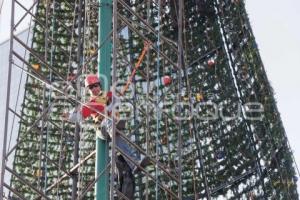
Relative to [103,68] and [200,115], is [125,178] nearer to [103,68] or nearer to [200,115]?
[103,68]

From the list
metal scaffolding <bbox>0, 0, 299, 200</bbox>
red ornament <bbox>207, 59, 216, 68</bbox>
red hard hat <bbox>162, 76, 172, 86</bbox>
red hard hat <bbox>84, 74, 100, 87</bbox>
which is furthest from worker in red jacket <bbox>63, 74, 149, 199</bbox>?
red ornament <bbox>207, 59, 216, 68</bbox>

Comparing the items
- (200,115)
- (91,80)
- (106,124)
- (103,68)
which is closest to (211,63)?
(200,115)

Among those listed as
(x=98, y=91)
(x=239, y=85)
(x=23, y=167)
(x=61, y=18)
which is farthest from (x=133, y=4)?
(x=98, y=91)

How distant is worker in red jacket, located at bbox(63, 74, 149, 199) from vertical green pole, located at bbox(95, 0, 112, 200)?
0.07 meters

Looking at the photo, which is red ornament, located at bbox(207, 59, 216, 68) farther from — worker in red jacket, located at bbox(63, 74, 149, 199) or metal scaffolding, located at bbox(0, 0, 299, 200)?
worker in red jacket, located at bbox(63, 74, 149, 199)

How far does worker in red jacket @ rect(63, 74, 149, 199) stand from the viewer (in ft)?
19.4

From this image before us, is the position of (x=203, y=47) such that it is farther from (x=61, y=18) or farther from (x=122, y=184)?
(x=122, y=184)

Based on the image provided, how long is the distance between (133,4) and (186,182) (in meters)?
2.48

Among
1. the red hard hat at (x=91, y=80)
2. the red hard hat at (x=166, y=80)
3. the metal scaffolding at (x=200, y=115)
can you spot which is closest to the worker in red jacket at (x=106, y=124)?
the red hard hat at (x=91, y=80)

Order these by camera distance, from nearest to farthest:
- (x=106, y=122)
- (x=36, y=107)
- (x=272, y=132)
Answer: (x=106, y=122), (x=272, y=132), (x=36, y=107)

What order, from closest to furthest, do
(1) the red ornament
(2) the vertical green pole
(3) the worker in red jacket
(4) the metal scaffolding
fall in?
(2) the vertical green pole
(3) the worker in red jacket
(4) the metal scaffolding
(1) the red ornament

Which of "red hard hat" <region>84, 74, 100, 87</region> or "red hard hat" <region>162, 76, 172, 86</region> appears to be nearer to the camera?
"red hard hat" <region>84, 74, 100, 87</region>

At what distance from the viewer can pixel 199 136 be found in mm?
10781

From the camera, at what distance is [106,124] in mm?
5875
